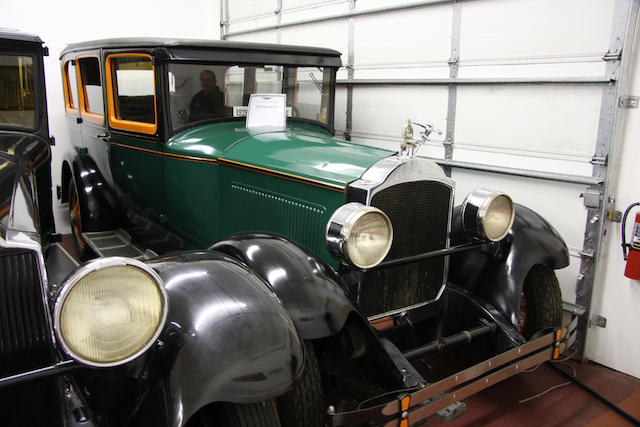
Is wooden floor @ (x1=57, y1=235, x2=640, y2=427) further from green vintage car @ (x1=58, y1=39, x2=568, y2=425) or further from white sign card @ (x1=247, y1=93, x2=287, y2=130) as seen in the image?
white sign card @ (x1=247, y1=93, x2=287, y2=130)

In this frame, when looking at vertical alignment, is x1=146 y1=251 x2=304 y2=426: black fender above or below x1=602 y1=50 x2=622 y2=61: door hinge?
below

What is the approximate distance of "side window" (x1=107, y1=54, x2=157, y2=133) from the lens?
3.19 m

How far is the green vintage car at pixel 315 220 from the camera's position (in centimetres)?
191

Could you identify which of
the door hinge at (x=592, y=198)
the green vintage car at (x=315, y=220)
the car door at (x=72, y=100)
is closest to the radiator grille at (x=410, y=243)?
the green vintage car at (x=315, y=220)

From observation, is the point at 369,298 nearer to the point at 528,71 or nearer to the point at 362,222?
the point at 362,222

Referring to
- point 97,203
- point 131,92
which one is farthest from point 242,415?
point 97,203

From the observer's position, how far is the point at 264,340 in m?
1.41

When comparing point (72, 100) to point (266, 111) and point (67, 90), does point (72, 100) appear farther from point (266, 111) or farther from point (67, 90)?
point (266, 111)

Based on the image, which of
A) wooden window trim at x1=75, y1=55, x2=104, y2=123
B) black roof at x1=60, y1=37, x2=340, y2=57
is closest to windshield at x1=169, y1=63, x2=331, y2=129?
black roof at x1=60, y1=37, x2=340, y2=57

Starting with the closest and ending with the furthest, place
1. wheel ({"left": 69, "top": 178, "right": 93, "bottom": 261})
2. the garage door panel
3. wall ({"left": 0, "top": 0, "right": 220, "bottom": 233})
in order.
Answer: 1. the garage door panel
2. wheel ({"left": 69, "top": 178, "right": 93, "bottom": 261})
3. wall ({"left": 0, "top": 0, "right": 220, "bottom": 233})

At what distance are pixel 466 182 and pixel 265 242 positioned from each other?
223cm

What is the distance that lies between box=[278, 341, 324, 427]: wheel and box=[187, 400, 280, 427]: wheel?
198 mm

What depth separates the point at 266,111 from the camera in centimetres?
333

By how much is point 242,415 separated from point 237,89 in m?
2.38
